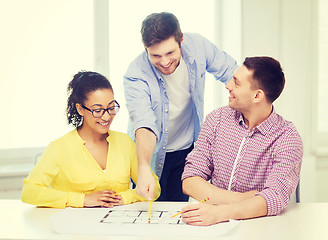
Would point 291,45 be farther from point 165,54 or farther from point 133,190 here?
point 133,190

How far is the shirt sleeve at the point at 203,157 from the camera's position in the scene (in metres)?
1.86

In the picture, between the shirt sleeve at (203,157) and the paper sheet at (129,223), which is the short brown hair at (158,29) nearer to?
the shirt sleeve at (203,157)

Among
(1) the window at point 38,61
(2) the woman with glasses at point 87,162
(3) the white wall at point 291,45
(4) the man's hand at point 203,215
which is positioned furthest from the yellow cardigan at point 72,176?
(3) the white wall at point 291,45

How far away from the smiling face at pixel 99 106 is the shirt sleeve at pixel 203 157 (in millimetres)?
396

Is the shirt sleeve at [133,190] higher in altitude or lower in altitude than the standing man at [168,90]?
lower

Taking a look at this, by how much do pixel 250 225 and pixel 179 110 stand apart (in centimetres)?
90

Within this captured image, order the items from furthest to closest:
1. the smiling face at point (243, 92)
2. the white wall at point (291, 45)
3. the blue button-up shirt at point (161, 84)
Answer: the white wall at point (291, 45)
the blue button-up shirt at point (161, 84)
the smiling face at point (243, 92)

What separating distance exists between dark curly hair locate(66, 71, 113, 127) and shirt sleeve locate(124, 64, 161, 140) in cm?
14

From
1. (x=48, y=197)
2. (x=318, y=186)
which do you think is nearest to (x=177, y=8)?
(x=318, y=186)

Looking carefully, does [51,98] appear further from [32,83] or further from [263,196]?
[263,196]

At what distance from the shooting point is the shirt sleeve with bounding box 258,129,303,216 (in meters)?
1.57

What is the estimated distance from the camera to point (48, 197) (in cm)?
167

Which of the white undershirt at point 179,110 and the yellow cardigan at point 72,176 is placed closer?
the yellow cardigan at point 72,176

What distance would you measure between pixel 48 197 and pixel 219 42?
2207 millimetres
